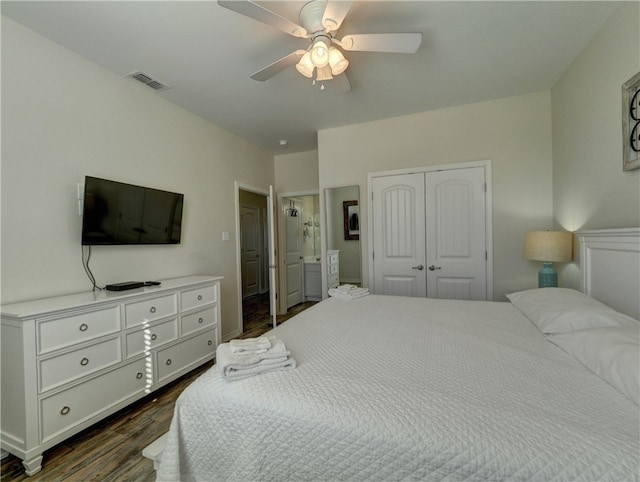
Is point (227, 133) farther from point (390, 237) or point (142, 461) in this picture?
point (142, 461)

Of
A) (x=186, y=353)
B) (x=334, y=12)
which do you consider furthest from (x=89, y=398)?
(x=334, y=12)

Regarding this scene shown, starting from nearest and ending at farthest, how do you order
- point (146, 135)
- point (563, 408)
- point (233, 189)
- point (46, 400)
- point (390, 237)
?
point (563, 408)
point (46, 400)
point (146, 135)
point (390, 237)
point (233, 189)

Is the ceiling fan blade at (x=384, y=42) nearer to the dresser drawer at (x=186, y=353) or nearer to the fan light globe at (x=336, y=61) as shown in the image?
the fan light globe at (x=336, y=61)

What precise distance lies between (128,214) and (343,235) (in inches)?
92.2

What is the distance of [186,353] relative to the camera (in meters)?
2.50

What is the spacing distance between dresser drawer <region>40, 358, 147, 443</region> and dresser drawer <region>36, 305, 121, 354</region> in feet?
0.95

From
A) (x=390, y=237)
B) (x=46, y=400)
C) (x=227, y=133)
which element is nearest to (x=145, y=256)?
(x=46, y=400)

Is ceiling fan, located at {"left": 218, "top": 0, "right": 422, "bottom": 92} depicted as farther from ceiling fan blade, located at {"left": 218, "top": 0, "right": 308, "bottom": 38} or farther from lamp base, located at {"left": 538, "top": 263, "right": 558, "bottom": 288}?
lamp base, located at {"left": 538, "top": 263, "right": 558, "bottom": 288}

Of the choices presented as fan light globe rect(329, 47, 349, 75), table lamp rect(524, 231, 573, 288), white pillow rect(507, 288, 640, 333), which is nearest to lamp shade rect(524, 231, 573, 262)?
table lamp rect(524, 231, 573, 288)

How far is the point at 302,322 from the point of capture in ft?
6.06

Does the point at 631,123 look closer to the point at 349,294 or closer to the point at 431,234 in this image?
the point at 431,234

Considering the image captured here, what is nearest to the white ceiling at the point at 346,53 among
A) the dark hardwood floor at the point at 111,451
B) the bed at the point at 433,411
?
the bed at the point at 433,411

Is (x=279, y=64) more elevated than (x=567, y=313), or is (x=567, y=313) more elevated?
(x=279, y=64)

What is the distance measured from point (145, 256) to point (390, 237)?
261 centimetres
